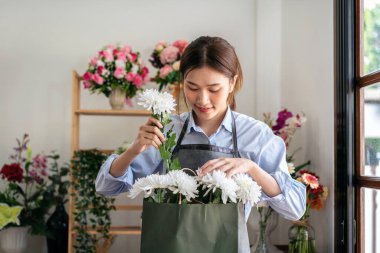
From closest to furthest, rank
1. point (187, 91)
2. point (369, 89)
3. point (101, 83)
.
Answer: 1. point (187, 91)
2. point (369, 89)
3. point (101, 83)

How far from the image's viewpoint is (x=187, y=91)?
1450mm

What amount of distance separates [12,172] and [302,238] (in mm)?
1822

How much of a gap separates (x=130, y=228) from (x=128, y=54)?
1.09 meters

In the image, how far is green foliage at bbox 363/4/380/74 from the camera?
7.80 feet

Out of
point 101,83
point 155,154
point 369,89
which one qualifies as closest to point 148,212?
point 155,154

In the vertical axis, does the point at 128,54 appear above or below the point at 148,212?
above

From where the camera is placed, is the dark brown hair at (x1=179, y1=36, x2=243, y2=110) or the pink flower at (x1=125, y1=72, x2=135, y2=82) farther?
the pink flower at (x1=125, y1=72, x2=135, y2=82)

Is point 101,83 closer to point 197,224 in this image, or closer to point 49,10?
point 49,10

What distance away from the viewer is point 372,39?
2.43m

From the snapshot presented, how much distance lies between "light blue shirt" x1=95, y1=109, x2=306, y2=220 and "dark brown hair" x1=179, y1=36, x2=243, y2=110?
14cm

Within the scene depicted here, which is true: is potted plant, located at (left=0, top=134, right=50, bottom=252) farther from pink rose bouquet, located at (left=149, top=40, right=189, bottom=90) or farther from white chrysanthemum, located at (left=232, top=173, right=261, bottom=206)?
white chrysanthemum, located at (left=232, top=173, right=261, bottom=206)

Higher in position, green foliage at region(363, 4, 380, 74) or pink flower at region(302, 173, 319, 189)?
green foliage at region(363, 4, 380, 74)

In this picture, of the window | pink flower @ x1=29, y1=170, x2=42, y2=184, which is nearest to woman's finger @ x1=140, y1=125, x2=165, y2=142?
the window

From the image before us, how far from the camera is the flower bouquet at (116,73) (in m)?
3.29
